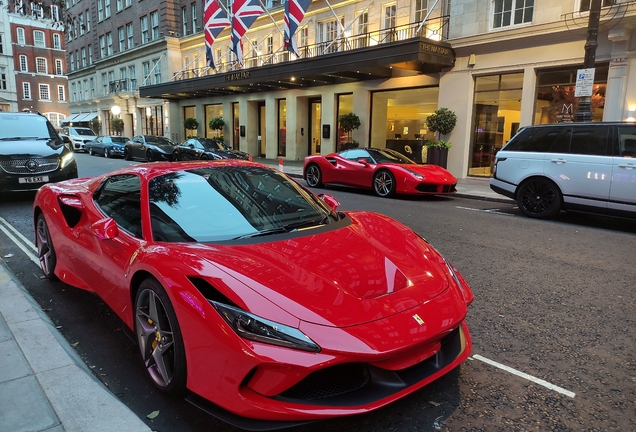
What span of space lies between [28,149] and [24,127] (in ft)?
4.00

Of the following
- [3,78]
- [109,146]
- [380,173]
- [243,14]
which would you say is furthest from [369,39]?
[3,78]

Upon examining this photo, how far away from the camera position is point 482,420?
2428mm

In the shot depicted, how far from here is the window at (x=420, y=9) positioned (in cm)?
1845

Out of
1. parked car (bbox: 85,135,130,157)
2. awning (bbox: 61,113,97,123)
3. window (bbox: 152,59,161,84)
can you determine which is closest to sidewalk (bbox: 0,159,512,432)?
parked car (bbox: 85,135,130,157)

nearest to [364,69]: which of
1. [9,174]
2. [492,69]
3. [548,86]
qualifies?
[492,69]

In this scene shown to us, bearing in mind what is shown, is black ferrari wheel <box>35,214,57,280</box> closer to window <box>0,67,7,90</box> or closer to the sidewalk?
the sidewalk

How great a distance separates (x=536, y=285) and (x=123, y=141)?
27596mm

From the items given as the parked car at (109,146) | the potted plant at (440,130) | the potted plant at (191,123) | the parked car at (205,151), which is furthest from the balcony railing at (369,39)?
the parked car at (109,146)

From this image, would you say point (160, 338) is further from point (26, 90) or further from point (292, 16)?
point (26, 90)

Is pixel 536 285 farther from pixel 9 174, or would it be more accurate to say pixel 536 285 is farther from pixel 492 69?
pixel 492 69

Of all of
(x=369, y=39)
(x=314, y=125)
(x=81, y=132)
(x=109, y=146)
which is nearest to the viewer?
(x=369, y=39)

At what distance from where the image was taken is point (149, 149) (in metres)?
22.7

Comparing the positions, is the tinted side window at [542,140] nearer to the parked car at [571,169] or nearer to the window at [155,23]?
the parked car at [571,169]

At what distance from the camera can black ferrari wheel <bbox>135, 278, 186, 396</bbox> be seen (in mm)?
2451
